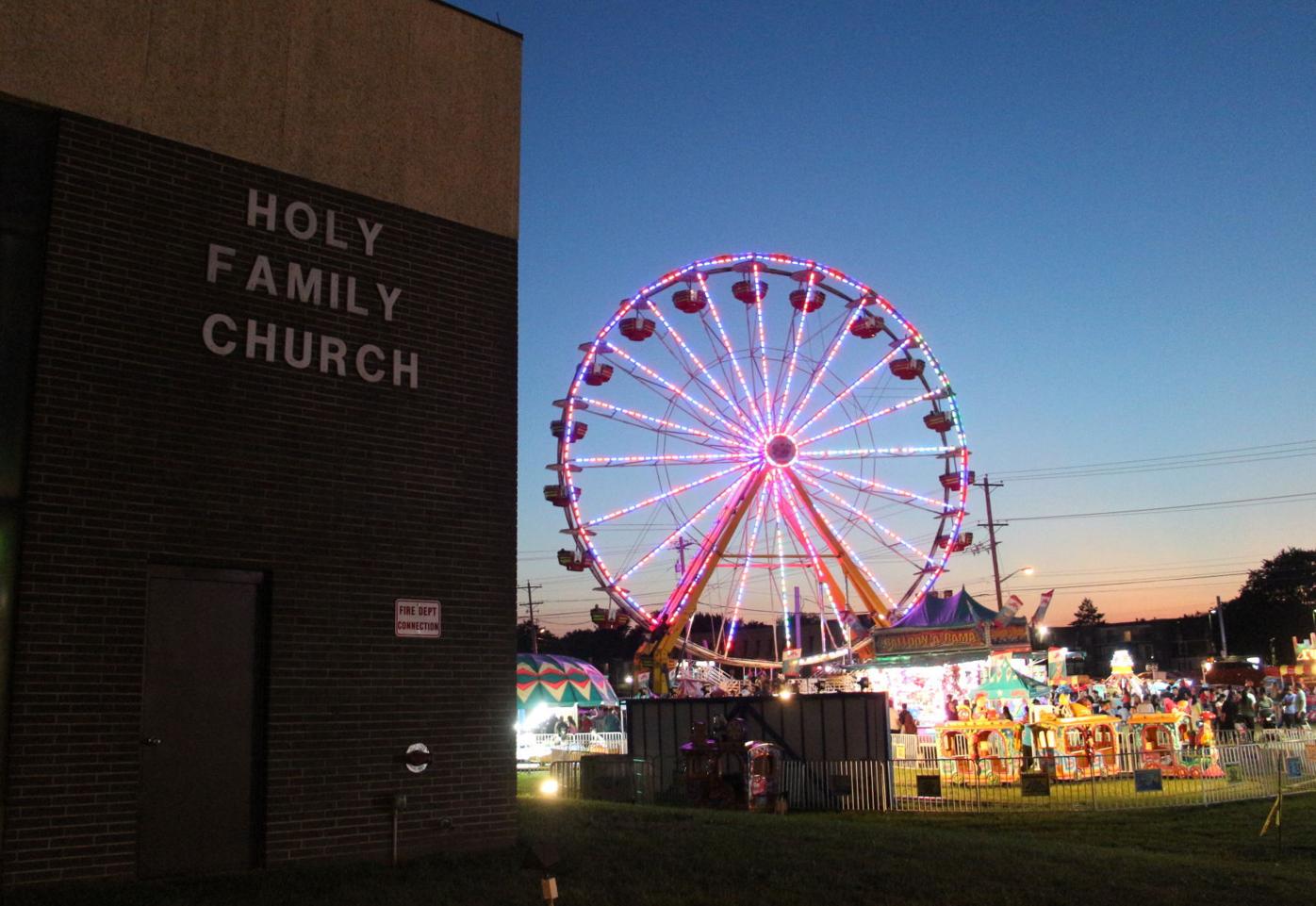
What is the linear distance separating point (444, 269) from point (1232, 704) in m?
25.9

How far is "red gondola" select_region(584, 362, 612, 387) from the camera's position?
3347 cm

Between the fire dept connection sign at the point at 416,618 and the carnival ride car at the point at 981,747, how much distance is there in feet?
49.8

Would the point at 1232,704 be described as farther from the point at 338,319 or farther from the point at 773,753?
the point at 338,319

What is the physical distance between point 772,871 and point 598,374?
24.4 m

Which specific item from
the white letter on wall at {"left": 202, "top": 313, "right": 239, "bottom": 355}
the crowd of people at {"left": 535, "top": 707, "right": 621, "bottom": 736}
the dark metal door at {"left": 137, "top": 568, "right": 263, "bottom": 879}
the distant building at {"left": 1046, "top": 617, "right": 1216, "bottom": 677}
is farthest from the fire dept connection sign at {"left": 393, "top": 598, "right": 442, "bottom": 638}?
the distant building at {"left": 1046, "top": 617, "right": 1216, "bottom": 677}

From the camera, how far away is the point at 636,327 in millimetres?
33969

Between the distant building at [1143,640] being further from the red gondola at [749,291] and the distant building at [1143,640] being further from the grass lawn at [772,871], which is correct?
the grass lawn at [772,871]

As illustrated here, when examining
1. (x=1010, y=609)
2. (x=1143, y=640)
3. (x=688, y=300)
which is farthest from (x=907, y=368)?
(x=1143, y=640)

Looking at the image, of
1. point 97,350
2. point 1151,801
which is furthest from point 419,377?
point 1151,801

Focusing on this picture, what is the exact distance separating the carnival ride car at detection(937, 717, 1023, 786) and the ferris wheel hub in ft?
37.9

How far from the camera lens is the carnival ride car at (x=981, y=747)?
23156 mm

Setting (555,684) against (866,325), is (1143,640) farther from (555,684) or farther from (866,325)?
(866,325)

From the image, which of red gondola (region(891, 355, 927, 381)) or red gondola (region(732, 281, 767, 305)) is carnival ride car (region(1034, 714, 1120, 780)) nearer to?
red gondola (region(891, 355, 927, 381))

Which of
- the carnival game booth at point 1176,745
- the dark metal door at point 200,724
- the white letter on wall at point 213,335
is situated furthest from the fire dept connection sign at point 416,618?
the carnival game booth at point 1176,745
